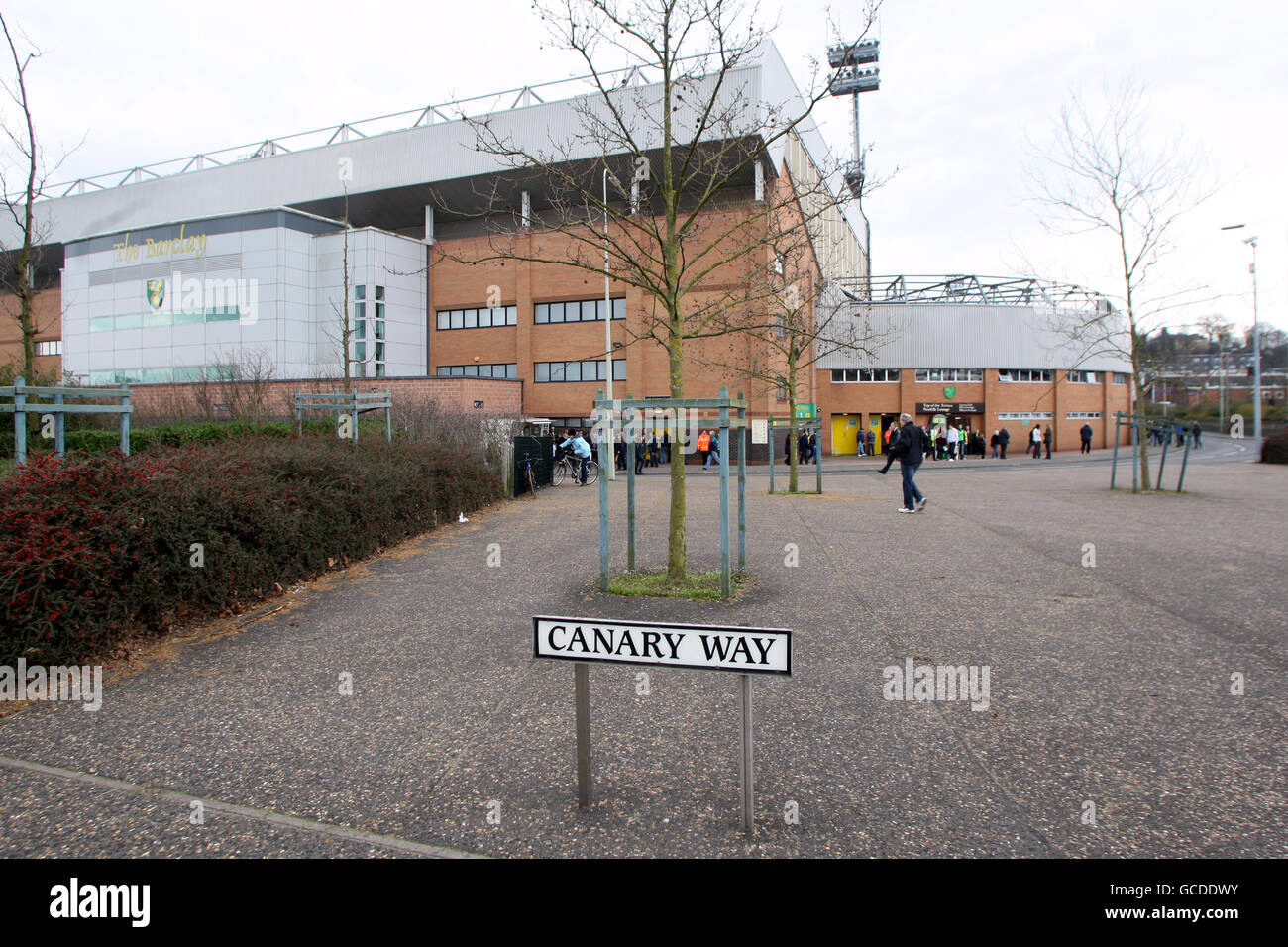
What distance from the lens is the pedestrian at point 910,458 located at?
13.5 metres

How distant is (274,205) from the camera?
4594 centimetres

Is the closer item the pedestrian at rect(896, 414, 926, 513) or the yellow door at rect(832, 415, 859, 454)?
the pedestrian at rect(896, 414, 926, 513)

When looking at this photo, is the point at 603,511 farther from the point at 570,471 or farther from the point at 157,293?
the point at 157,293

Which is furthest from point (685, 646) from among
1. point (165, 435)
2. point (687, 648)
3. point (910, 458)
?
point (165, 435)

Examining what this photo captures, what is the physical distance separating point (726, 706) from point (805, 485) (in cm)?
1702

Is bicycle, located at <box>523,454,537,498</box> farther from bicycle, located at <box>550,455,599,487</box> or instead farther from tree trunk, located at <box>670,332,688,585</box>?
tree trunk, located at <box>670,332,688,585</box>

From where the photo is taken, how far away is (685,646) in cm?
320

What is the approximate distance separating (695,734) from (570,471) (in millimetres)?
19212

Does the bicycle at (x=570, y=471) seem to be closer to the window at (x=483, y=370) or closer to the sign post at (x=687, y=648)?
the sign post at (x=687, y=648)

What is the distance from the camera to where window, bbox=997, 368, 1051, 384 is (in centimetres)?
4475

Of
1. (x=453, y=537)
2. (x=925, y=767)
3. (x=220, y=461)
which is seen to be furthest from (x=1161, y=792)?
(x=453, y=537)

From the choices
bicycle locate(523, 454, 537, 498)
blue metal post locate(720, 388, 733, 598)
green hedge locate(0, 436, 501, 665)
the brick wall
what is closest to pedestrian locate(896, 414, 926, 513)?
blue metal post locate(720, 388, 733, 598)

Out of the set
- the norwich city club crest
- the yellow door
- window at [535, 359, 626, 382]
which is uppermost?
the norwich city club crest

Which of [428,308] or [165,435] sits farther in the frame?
[428,308]
